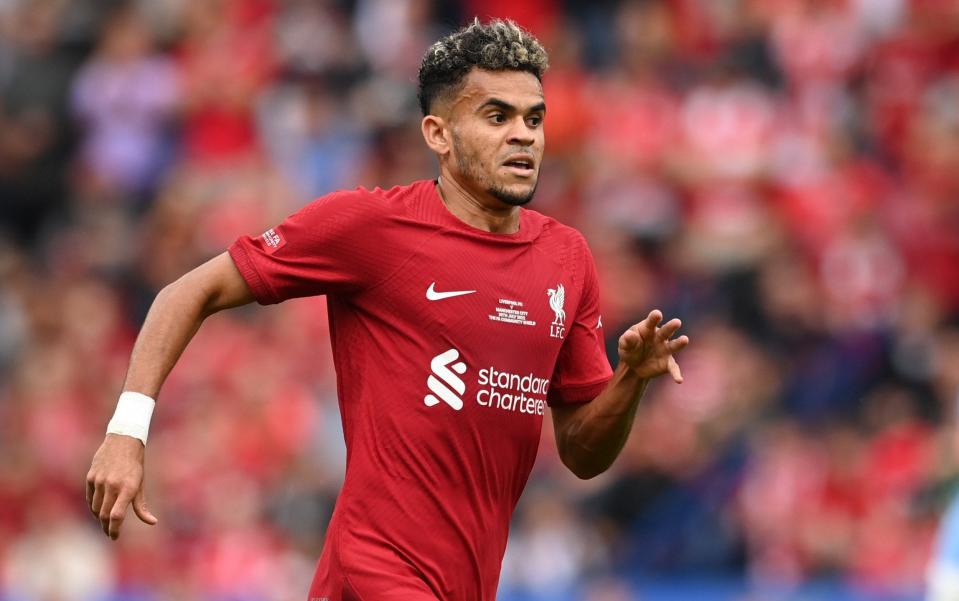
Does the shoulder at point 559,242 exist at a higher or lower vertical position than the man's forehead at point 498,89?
lower

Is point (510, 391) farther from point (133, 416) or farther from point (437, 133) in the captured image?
point (133, 416)

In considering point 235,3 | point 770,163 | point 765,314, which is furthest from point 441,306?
point 235,3

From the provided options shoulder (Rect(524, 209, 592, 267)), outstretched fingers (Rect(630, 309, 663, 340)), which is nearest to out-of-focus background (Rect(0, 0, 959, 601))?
shoulder (Rect(524, 209, 592, 267))

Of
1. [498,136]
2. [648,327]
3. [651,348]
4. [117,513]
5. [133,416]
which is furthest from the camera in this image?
[498,136]

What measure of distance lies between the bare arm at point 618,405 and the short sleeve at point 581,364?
6 cm

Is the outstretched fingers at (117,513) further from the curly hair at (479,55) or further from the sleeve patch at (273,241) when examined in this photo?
the curly hair at (479,55)

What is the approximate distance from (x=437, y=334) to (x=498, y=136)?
0.68m

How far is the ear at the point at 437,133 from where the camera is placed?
6043mm

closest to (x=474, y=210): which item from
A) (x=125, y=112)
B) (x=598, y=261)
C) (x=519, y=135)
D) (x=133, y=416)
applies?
(x=519, y=135)

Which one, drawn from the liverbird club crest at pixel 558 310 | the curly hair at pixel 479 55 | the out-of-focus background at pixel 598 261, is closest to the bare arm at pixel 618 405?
the liverbird club crest at pixel 558 310

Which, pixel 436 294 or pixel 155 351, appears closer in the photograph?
pixel 155 351

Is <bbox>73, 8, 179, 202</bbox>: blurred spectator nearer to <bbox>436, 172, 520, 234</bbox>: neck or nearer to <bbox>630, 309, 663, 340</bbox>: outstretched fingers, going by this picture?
<bbox>436, 172, 520, 234</bbox>: neck

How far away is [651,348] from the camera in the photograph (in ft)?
19.0

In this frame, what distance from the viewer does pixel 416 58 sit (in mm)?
15336
